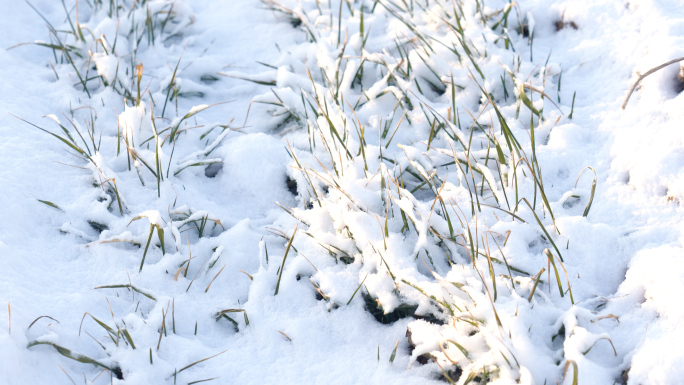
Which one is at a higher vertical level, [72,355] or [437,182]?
[437,182]

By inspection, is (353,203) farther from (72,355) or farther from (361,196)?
(72,355)

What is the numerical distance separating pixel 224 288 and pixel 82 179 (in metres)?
0.64

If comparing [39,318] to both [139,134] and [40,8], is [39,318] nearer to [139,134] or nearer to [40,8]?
[139,134]

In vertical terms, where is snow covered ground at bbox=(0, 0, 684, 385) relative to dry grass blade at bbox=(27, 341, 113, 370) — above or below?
above

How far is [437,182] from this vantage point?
158cm

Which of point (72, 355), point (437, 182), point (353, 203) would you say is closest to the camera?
point (72, 355)

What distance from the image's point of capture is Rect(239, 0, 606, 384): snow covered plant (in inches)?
45.7

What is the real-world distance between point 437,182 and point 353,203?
31cm

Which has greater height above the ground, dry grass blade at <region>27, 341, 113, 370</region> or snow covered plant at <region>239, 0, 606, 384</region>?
snow covered plant at <region>239, 0, 606, 384</region>

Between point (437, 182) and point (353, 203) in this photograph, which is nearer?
point (353, 203)

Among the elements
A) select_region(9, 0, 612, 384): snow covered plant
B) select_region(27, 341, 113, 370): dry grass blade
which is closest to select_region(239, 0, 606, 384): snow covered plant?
select_region(9, 0, 612, 384): snow covered plant

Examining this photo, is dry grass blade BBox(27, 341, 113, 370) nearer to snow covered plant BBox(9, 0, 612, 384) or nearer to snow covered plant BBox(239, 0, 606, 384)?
snow covered plant BBox(9, 0, 612, 384)

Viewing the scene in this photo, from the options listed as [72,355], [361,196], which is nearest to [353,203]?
[361,196]

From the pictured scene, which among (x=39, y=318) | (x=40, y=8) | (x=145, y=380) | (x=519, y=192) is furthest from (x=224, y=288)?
(x=40, y=8)
